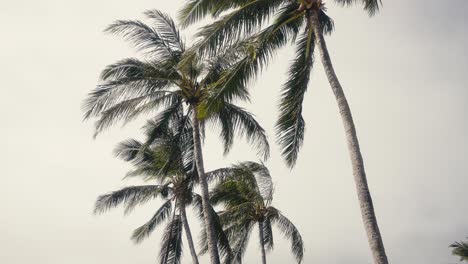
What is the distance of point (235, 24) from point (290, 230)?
14.9m

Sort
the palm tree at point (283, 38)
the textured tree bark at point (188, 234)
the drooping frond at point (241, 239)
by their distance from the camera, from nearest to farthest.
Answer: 1. the palm tree at point (283, 38)
2. the textured tree bark at point (188, 234)
3. the drooping frond at point (241, 239)

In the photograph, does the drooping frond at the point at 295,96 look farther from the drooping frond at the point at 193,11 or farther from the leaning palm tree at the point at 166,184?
the leaning palm tree at the point at 166,184

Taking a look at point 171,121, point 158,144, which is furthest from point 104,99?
point 158,144

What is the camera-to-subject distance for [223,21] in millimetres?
10398

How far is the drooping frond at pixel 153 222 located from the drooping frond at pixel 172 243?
1.80 metres

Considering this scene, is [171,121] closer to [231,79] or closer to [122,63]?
[122,63]

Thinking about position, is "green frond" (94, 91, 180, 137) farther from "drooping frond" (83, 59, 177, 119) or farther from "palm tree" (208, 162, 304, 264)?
"palm tree" (208, 162, 304, 264)

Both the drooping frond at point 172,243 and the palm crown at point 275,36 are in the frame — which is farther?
the drooping frond at point 172,243

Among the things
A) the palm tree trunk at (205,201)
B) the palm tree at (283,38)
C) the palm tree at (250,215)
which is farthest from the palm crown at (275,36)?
the palm tree at (250,215)

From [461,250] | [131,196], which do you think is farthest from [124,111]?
[461,250]

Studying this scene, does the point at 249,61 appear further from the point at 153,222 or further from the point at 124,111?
the point at 153,222

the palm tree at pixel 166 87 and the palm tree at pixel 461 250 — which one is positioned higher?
the palm tree at pixel 166 87

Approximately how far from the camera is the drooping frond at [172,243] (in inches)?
773

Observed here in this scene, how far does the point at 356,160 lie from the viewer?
28.6ft
